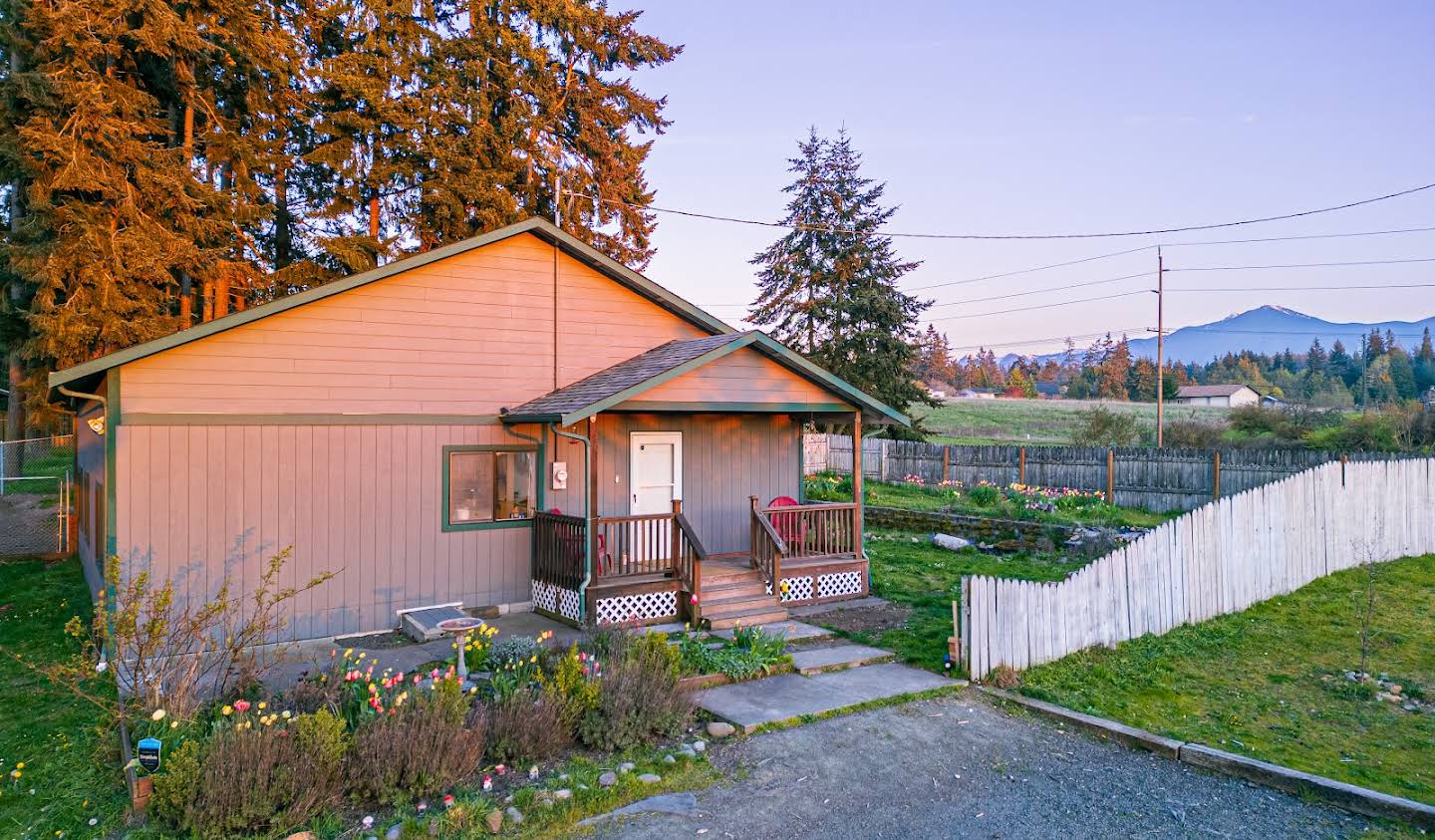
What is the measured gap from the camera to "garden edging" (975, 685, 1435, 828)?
5.34m

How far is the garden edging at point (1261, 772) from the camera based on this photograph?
5338mm

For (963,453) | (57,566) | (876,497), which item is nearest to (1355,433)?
(963,453)

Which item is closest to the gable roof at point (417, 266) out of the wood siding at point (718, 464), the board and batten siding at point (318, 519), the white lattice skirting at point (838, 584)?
the board and batten siding at point (318, 519)

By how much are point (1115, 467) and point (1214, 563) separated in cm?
1125

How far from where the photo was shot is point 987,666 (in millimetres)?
8023

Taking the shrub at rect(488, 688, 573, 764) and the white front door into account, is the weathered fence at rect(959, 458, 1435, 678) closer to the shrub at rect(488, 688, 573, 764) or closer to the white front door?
the shrub at rect(488, 688, 573, 764)

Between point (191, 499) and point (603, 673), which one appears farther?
point (191, 499)

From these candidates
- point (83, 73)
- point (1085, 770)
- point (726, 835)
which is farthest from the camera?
point (83, 73)

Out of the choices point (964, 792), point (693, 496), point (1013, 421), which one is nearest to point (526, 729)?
point (964, 792)

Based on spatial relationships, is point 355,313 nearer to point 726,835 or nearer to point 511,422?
point 511,422

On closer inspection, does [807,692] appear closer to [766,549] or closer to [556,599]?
[766,549]

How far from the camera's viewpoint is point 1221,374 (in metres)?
105

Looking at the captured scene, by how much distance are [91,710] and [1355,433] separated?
3339cm

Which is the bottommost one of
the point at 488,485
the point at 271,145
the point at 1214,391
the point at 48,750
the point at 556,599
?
the point at 48,750
